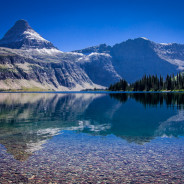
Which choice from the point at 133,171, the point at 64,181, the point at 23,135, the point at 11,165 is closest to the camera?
the point at 64,181

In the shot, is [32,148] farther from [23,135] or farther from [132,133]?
[132,133]

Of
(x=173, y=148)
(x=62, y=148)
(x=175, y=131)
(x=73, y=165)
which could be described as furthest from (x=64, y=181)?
(x=175, y=131)

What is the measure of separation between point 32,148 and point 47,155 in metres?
3.14

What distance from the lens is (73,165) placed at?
17453mm

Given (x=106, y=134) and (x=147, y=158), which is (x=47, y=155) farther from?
(x=106, y=134)

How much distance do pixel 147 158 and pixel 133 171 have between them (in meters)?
3.42

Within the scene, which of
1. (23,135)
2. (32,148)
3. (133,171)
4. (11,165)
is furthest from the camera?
(23,135)

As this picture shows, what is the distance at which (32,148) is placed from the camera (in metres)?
22.1

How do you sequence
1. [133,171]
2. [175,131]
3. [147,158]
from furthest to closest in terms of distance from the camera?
[175,131], [147,158], [133,171]

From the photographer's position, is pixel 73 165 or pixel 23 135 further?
pixel 23 135

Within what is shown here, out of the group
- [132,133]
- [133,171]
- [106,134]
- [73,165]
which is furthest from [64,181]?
[132,133]

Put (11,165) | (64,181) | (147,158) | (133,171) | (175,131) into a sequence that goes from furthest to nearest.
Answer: (175,131) < (147,158) < (11,165) < (133,171) < (64,181)

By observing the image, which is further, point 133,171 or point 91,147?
point 91,147

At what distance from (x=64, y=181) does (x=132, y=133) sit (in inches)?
704
